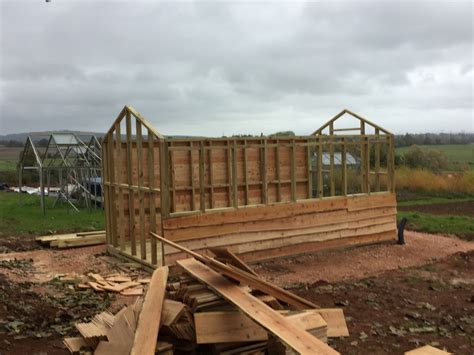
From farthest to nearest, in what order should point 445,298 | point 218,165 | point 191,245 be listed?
point 218,165, point 191,245, point 445,298

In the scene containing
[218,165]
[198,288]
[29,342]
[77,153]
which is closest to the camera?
[198,288]

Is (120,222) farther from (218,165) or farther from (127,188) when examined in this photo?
(218,165)

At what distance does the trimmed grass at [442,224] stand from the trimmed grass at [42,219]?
9.86 m

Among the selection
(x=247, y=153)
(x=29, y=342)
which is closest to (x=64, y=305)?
(x=29, y=342)

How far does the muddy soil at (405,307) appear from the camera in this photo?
20.9ft

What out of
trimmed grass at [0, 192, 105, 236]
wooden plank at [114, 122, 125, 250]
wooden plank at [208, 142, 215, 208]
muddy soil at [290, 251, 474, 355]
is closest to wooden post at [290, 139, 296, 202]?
wooden plank at [208, 142, 215, 208]

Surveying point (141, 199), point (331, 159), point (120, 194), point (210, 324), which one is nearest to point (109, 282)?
point (141, 199)

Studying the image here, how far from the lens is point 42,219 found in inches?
692

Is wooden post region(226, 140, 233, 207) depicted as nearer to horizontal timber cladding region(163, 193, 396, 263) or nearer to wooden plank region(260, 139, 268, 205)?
wooden plank region(260, 139, 268, 205)

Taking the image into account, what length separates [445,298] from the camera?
28.0 feet

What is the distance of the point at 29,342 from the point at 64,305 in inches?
66.5

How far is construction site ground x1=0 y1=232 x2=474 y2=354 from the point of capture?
21.4ft

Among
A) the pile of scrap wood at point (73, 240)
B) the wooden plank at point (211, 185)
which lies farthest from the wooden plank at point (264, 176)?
the pile of scrap wood at point (73, 240)

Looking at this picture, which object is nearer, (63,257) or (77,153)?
(63,257)
